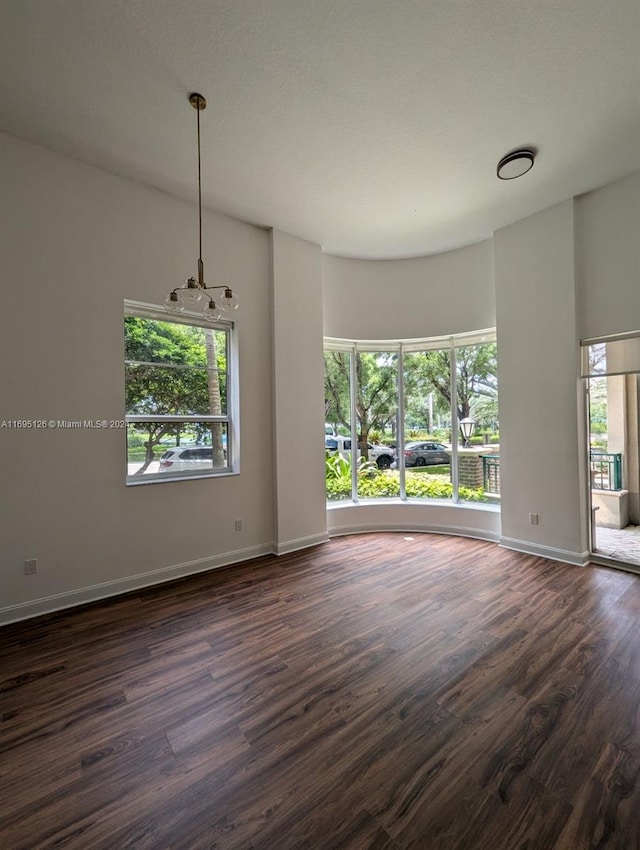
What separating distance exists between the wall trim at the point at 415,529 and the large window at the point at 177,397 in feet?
5.78

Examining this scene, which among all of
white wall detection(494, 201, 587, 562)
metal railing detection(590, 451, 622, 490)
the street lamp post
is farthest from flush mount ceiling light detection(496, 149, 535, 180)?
metal railing detection(590, 451, 622, 490)

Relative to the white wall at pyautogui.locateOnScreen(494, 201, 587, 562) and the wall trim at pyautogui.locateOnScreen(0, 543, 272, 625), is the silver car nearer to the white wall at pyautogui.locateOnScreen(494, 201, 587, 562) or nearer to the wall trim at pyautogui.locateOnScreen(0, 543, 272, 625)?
the white wall at pyautogui.locateOnScreen(494, 201, 587, 562)

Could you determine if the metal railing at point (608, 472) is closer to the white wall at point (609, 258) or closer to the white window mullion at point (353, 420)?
the white wall at point (609, 258)

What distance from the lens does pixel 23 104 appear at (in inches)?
100

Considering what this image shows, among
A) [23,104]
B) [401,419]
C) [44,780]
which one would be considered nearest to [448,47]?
[23,104]

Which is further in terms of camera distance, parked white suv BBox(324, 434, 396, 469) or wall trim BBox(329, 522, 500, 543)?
parked white suv BBox(324, 434, 396, 469)

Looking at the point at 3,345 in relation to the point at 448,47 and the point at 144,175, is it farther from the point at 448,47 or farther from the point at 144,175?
the point at 448,47

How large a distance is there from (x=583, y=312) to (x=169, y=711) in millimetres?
4684

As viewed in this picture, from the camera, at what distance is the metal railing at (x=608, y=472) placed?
4.25m

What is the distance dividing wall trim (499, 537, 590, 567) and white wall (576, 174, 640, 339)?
2187 millimetres

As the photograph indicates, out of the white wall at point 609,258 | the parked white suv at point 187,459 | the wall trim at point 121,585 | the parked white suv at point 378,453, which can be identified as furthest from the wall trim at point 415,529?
the white wall at point 609,258

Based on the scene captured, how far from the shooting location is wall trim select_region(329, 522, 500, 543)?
4.60m

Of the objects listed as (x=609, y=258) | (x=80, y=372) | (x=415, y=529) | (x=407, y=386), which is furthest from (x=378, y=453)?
(x=80, y=372)

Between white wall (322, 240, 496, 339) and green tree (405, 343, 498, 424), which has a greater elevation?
white wall (322, 240, 496, 339)
